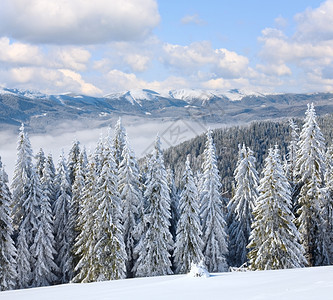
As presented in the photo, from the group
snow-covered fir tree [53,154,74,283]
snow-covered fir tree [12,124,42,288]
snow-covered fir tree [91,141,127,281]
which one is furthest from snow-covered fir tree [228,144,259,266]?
snow-covered fir tree [12,124,42,288]

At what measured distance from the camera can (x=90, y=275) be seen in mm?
29594

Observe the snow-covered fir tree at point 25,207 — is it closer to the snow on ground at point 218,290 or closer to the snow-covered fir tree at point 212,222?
the snow-covered fir tree at point 212,222

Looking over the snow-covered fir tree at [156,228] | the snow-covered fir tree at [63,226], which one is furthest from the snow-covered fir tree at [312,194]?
the snow-covered fir tree at [63,226]

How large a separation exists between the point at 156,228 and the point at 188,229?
127 inches

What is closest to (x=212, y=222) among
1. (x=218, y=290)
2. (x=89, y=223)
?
(x=89, y=223)

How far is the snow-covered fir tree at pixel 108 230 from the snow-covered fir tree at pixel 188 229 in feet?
19.7

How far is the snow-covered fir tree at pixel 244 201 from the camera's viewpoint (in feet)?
111

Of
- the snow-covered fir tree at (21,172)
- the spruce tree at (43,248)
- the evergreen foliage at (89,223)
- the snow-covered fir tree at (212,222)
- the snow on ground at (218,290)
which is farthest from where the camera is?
the snow-covered fir tree at (21,172)

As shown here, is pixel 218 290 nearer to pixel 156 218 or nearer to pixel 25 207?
pixel 156 218

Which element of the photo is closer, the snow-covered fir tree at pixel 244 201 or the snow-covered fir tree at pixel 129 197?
the snow-covered fir tree at pixel 129 197

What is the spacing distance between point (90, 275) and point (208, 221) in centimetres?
1286

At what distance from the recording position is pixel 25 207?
33531 mm

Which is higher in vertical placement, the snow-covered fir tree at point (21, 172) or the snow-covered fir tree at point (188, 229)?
the snow-covered fir tree at point (21, 172)

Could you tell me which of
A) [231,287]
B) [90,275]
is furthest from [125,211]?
[231,287]
